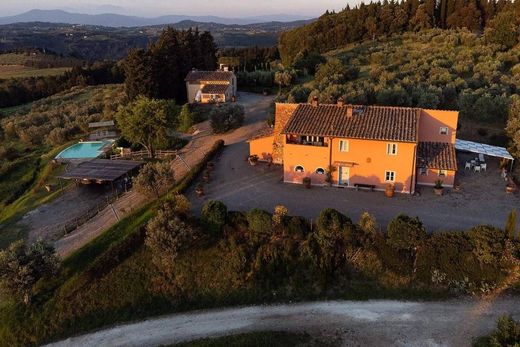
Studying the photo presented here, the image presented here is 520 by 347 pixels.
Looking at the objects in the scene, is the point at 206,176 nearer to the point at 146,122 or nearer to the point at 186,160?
the point at 186,160

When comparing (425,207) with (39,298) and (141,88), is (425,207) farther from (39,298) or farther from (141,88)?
(141,88)

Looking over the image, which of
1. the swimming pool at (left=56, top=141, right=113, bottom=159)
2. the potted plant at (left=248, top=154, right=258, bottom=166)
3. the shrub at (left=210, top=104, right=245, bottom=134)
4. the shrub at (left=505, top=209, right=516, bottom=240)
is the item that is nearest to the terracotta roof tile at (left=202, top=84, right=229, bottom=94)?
the shrub at (left=210, top=104, right=245, bottom=134)

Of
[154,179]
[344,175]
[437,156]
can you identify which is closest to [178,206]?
[154,179]

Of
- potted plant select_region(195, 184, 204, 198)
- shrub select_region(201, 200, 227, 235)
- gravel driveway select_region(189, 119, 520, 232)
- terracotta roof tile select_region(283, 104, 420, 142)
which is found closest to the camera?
shrub select_region(201, 200, 227, 235)

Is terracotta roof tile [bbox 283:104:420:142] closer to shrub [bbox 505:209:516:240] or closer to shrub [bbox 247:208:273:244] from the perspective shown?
shrub [bbox 247:208:273:244]

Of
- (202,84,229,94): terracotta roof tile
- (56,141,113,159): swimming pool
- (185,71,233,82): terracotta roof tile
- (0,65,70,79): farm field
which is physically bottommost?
(56,141,113,159): swimming pool

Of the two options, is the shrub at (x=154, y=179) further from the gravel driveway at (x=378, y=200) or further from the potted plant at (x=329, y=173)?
the potted plant at (x=329, y=173)

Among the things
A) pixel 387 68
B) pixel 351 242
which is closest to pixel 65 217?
pixel 351 242
